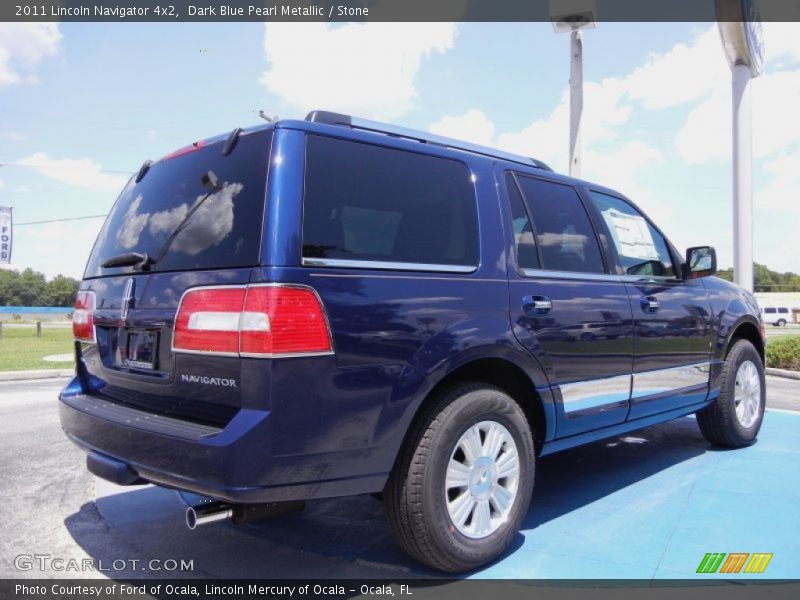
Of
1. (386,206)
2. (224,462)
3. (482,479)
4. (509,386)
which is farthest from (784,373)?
(224,462)

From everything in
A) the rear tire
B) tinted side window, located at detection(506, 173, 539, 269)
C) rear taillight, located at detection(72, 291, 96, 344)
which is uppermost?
tinted side window, located at detection(506, 173, 539, 269)

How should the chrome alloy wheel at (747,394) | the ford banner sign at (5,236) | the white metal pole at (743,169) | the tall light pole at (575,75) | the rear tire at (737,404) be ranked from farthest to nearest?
the ford banner sign at (5,236) < the white metal pole at (743,169) < the tall light pole at (575,75) < the chrome alloy wheel at (747,394) < the rear tire at (737,404)

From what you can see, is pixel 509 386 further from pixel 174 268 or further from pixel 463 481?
pixel 174 268

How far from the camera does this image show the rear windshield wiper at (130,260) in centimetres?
287

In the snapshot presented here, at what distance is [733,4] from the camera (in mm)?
Answer: 14156

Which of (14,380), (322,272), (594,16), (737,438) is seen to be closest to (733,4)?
(594,16)

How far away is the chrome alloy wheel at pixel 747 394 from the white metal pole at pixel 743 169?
411 inches

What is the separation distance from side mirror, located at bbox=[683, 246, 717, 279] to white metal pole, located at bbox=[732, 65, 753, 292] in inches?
451

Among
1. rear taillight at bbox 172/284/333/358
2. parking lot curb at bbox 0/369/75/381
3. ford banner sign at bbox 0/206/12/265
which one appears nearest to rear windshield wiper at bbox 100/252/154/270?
rear taillight at bbox 172/284/333/358

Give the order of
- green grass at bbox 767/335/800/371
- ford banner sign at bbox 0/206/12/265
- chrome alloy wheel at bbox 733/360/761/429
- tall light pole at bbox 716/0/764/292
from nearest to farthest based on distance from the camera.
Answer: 1. chrome alloy wheel at bbox 733/360/761/429
2. green grass at bbox 767/335/800/371
3. tall light pole at bbox 716/0/764/292
4. ford banner sign at bbox 0/206/12/265

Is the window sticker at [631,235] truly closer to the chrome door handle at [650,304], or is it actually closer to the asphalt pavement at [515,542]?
the chrome door handle at [650,304]

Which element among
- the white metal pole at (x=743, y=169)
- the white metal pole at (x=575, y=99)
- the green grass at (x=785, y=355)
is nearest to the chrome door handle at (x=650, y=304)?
the white metal pole at (x=575, y=99)

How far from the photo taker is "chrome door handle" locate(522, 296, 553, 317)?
3.18 metres

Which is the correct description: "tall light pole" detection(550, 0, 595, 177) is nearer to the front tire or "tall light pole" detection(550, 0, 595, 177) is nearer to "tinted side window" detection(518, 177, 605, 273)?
"tinted side window" detection(518, 177, 605, 273)
